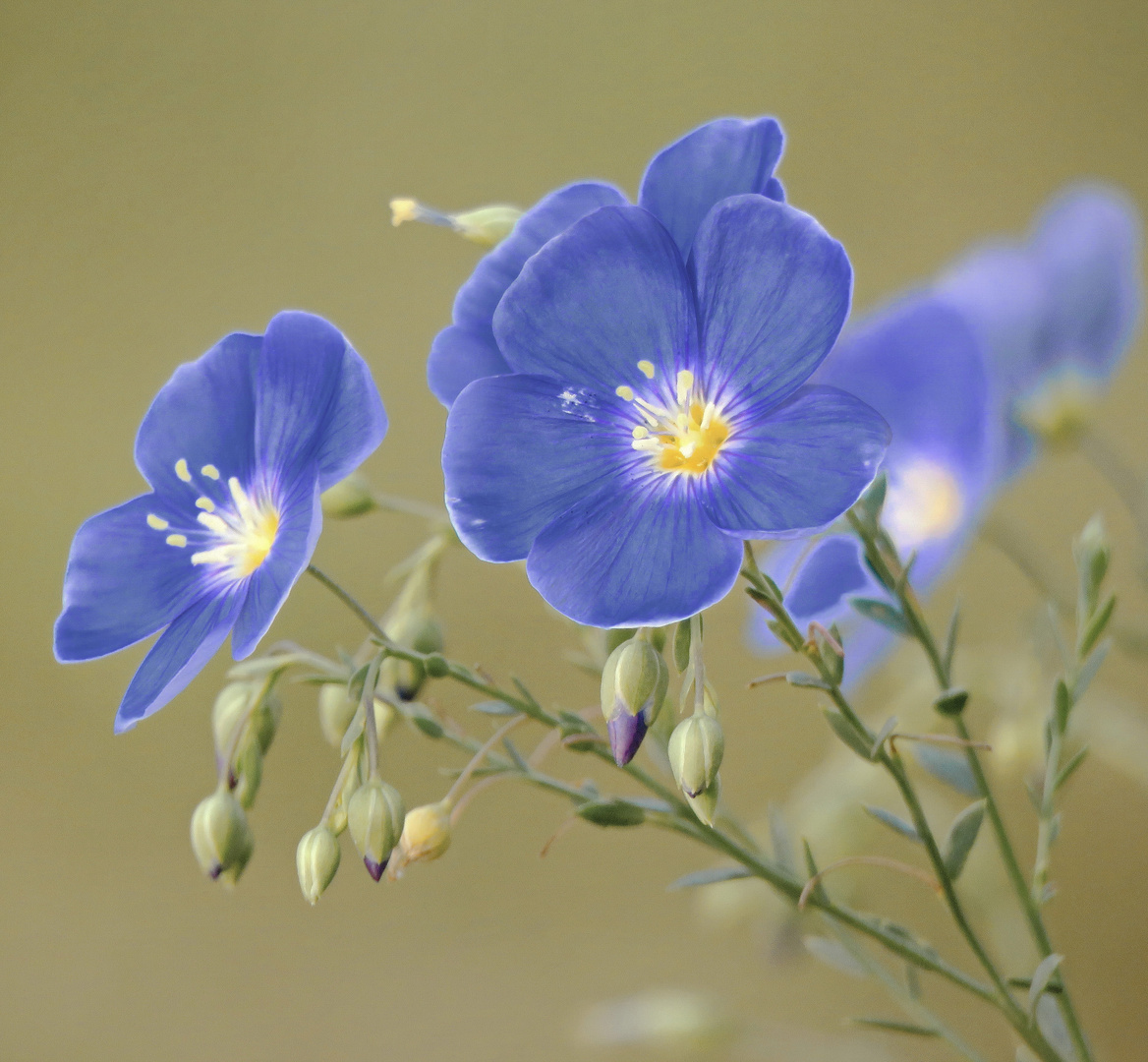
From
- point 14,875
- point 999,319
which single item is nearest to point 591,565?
point 999,319

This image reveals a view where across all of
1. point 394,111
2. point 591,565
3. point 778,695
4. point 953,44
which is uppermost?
point 394,111

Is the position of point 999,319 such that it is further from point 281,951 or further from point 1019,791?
point 281,951

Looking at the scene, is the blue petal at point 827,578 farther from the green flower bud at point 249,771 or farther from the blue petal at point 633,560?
the green flower bud at point 249,771

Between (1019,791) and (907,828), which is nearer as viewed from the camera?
(907,828)

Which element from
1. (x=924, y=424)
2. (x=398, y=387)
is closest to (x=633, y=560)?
(x=924, y=424)

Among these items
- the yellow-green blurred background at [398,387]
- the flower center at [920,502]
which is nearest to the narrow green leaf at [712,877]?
the flower center at [920,502]

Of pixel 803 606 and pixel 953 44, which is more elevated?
pixel 953 44
